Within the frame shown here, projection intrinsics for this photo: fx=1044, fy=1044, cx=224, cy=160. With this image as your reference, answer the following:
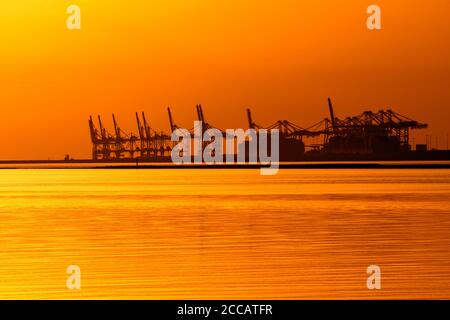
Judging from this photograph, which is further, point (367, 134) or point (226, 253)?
point (367, 134)

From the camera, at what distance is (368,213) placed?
31.6 metres

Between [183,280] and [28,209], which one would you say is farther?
[28,209]

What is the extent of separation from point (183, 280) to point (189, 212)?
18.0m

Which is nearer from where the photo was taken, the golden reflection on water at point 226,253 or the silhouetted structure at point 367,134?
the golden reflection on water at point 226,253

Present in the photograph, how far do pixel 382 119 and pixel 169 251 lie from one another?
553 feet

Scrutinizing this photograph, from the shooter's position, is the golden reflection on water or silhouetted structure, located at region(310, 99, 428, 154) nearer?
the golden reflection on water

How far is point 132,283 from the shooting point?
1473 cm

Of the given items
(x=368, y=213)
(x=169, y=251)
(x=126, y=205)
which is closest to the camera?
(x=169, y=251)

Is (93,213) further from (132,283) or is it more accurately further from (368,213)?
(132,283)

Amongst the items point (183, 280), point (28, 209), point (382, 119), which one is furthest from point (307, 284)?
point (382, 119)

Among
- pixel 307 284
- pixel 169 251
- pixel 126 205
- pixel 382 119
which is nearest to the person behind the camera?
pixel 307 284
